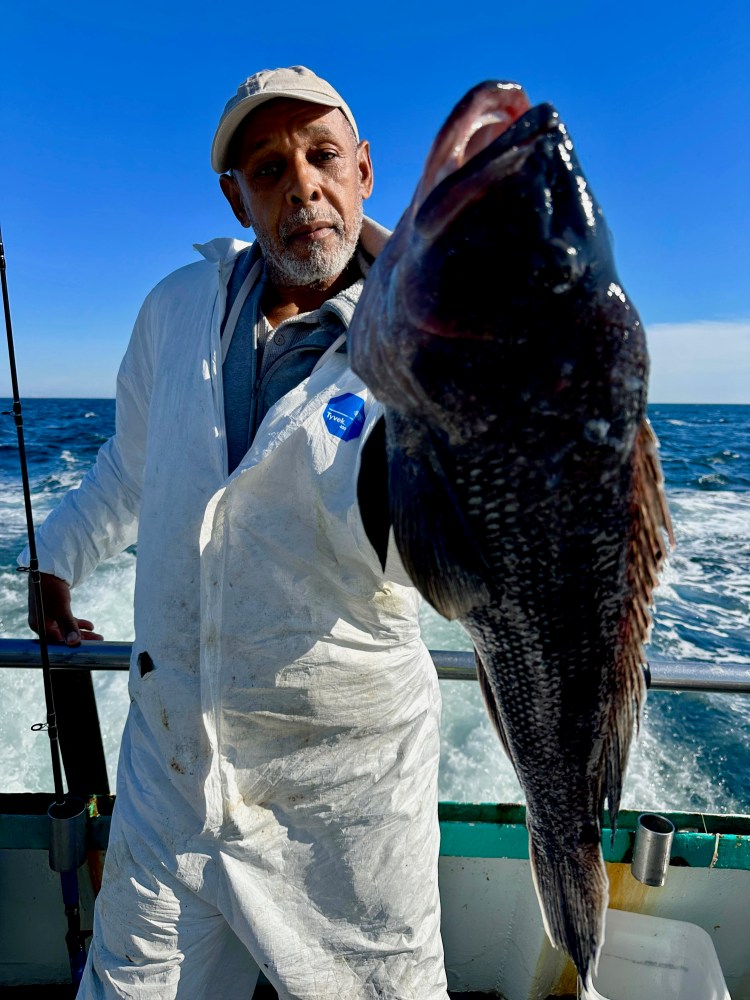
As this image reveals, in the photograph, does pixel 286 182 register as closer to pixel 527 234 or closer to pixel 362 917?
pixel 527 234

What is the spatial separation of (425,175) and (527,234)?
0.63ft

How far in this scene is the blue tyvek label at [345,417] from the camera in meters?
1.86

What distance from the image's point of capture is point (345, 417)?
186cm

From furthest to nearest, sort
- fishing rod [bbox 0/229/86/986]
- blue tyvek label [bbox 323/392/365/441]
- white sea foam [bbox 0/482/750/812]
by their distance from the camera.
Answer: white sea foam [bbox 0/482/750/812]
fishing rod [bbox 0/229/86/986]
blue tyvek label [bbox 323/392/365/441]

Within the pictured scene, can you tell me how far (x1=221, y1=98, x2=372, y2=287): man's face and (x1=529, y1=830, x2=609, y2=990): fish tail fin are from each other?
184 centimetres

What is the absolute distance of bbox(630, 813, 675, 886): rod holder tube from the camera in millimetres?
2529

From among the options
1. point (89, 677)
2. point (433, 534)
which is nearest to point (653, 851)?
point (433, 534)

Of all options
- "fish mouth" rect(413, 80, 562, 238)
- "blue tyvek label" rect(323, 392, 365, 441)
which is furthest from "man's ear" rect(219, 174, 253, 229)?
"fish mouth" rect(413, 80, 562, 238)

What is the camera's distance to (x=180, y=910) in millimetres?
2037

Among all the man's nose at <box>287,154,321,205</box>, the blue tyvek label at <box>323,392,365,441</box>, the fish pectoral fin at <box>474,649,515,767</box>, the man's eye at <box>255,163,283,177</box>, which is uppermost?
the man's eye at <box>255,163,283,177</box>

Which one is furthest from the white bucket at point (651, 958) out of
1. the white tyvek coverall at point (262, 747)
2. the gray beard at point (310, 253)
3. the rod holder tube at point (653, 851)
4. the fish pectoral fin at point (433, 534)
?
the gray beard at point (310, 253)

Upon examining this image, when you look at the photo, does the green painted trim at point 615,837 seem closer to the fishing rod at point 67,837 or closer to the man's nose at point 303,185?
the fishing rod at point 67,837

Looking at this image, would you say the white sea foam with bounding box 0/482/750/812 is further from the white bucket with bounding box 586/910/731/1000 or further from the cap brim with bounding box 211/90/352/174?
the cap brim with bounding box 211/90/352/174

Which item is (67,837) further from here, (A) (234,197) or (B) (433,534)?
(A) (234,197)
